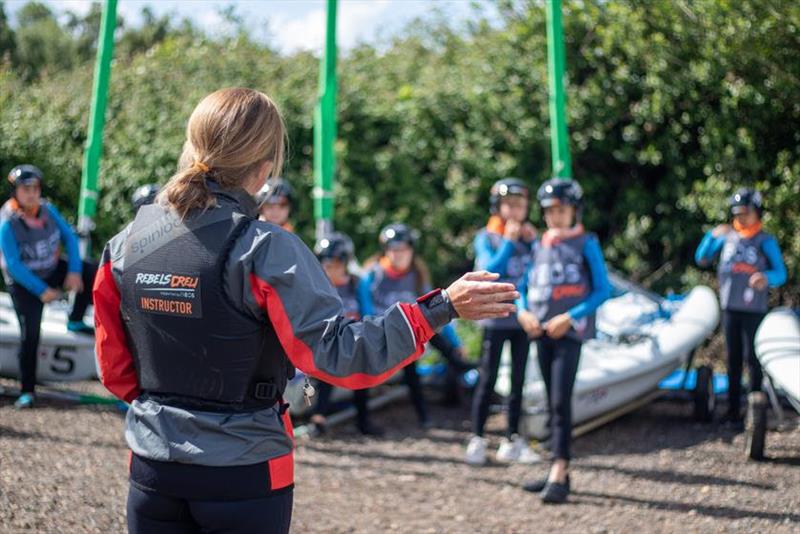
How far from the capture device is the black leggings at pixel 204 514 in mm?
Result: 2271

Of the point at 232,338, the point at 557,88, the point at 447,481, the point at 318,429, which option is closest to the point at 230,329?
the point at 232,338

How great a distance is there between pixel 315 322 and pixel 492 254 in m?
4.99

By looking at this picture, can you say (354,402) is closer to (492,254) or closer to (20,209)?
(492,254)

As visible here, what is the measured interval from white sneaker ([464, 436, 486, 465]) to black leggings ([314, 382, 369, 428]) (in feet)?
4.02

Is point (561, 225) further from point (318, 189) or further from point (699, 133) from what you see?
point (699, 133)

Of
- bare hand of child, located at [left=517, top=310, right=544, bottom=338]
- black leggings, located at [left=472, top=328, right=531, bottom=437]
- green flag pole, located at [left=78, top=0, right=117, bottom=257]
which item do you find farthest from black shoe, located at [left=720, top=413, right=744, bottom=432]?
green flag pole, located at [left=78, top=0, right=117, bottom=257]

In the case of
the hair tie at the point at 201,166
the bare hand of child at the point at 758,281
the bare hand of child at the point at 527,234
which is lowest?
the bare hand of child at the point at 758,281

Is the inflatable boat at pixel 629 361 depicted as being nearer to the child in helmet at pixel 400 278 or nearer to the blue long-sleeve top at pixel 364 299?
the child in helmet at pixel 400 278

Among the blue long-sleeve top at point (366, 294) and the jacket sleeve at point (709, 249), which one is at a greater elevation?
the jacket sleeve at point (709, 249)

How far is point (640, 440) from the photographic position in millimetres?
7355

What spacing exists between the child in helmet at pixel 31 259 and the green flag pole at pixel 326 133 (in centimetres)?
223

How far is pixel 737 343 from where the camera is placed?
7531mm

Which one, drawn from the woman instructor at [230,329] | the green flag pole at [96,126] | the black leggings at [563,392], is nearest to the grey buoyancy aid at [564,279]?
the black leggings at [563,392]

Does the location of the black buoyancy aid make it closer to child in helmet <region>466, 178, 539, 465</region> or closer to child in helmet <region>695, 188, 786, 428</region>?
child in helmet <region>466, 178, 539, 465</region>
